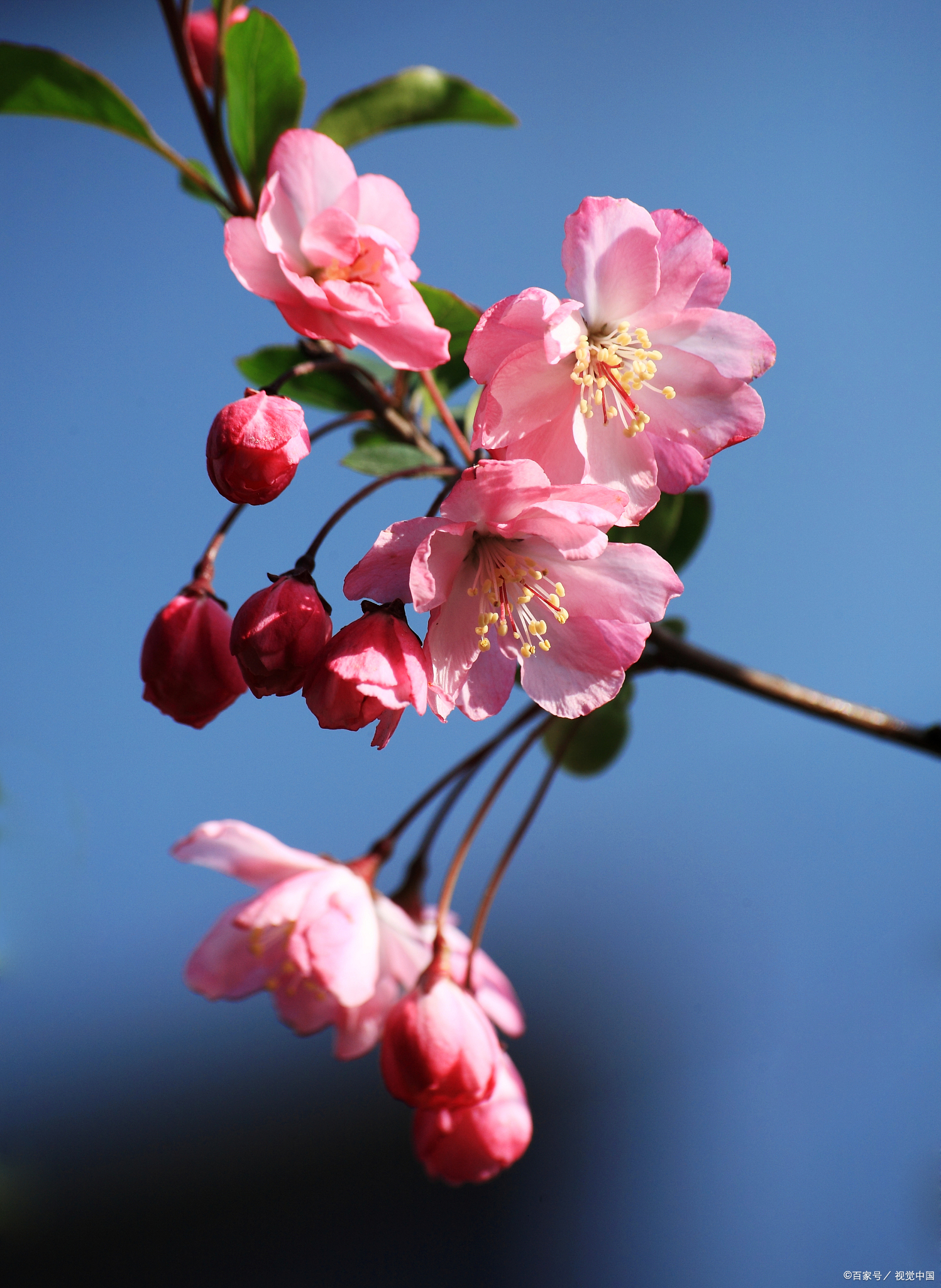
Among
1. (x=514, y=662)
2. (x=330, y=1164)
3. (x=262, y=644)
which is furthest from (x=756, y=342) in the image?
(x=330, y=1164)

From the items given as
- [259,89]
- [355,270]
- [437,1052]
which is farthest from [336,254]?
[437,1052]

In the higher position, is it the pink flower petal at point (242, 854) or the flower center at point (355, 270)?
the flower center at point (355, 270)

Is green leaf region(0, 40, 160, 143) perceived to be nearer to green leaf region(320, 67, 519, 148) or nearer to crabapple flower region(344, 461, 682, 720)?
green leaf region(320, 67, 519, 148)

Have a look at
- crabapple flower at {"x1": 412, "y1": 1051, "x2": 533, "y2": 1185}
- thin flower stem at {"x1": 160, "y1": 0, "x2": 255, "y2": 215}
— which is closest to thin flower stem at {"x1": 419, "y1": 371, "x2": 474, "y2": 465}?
thin flower stem at {"x1": 160, "y1": 0, "x2": 255, "y2": 215}

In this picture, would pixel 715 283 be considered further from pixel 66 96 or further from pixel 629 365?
pixel 66 96

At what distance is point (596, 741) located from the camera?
112cm

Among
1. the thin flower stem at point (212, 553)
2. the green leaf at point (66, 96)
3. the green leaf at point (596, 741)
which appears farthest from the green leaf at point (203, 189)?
the green leaf at point (596, 741)

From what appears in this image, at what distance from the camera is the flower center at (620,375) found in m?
0.62

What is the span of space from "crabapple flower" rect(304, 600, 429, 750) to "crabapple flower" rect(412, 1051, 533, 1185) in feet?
1.23

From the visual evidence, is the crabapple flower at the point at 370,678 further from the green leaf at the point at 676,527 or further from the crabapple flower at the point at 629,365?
the green leaf at the point at 676,527

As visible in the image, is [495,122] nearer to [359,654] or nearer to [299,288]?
[299,288]

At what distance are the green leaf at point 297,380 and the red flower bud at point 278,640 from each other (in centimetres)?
41

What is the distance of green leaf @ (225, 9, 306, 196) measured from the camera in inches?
29.1

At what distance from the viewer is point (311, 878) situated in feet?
2.47
